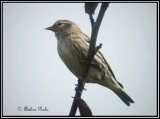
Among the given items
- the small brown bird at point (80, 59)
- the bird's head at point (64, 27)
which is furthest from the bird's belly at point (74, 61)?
the bird's head at point (64, 27)

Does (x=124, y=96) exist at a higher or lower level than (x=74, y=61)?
lower

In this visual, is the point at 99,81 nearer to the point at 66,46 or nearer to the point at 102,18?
the point at 66,46

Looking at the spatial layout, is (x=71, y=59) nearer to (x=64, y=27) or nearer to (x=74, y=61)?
(x=74, y=61)

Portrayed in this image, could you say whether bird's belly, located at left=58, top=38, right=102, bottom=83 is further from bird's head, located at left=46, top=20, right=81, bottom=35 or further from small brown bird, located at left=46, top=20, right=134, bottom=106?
bird's head, located at left=46, top=20, right=81, bottom=35

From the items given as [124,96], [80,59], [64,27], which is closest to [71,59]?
[80,59]

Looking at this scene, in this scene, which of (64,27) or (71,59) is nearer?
(71,59)

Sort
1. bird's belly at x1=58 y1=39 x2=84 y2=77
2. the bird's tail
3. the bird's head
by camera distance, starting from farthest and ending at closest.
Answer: the bird's tail, the bird's head, bird's belly at x1=58 y1=39 x2=84 y2=77

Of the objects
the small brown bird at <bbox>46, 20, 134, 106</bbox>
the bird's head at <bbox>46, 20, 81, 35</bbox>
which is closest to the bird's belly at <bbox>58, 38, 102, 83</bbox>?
the small brown bird at <bbox>46, 20, 134, 106</bbox>

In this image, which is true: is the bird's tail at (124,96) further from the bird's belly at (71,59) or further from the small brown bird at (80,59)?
the bird's belly at (71,59)
